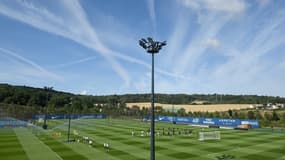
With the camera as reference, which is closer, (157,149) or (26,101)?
(157,149)

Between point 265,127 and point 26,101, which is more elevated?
point 26,101

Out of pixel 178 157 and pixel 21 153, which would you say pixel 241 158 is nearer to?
pixel 178 157

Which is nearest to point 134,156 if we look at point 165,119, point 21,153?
point 21,153

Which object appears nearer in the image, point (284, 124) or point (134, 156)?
point (134, 156)

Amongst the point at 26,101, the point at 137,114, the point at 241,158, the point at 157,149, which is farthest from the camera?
the point at 26,101

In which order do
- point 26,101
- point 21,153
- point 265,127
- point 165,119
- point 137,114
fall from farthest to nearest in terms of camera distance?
point 26,101 → point 137,114 → point 165,119 → point 265,127 → point 21,153

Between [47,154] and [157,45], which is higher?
[157,45]

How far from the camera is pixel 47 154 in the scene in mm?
33156

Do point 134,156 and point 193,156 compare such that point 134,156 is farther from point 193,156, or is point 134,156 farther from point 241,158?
point 241,158

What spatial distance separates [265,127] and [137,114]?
82722 mm

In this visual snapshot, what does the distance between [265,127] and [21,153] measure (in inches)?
2708

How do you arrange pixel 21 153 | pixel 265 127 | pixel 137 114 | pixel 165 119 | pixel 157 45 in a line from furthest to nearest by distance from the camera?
pixel 137 114 < pixel 165 119 < pixel 265 127 < pixel 21 153 < pixel 157 45

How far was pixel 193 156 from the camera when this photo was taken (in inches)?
1289

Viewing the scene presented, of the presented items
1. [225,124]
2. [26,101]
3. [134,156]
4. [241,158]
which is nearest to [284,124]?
[225,124]
